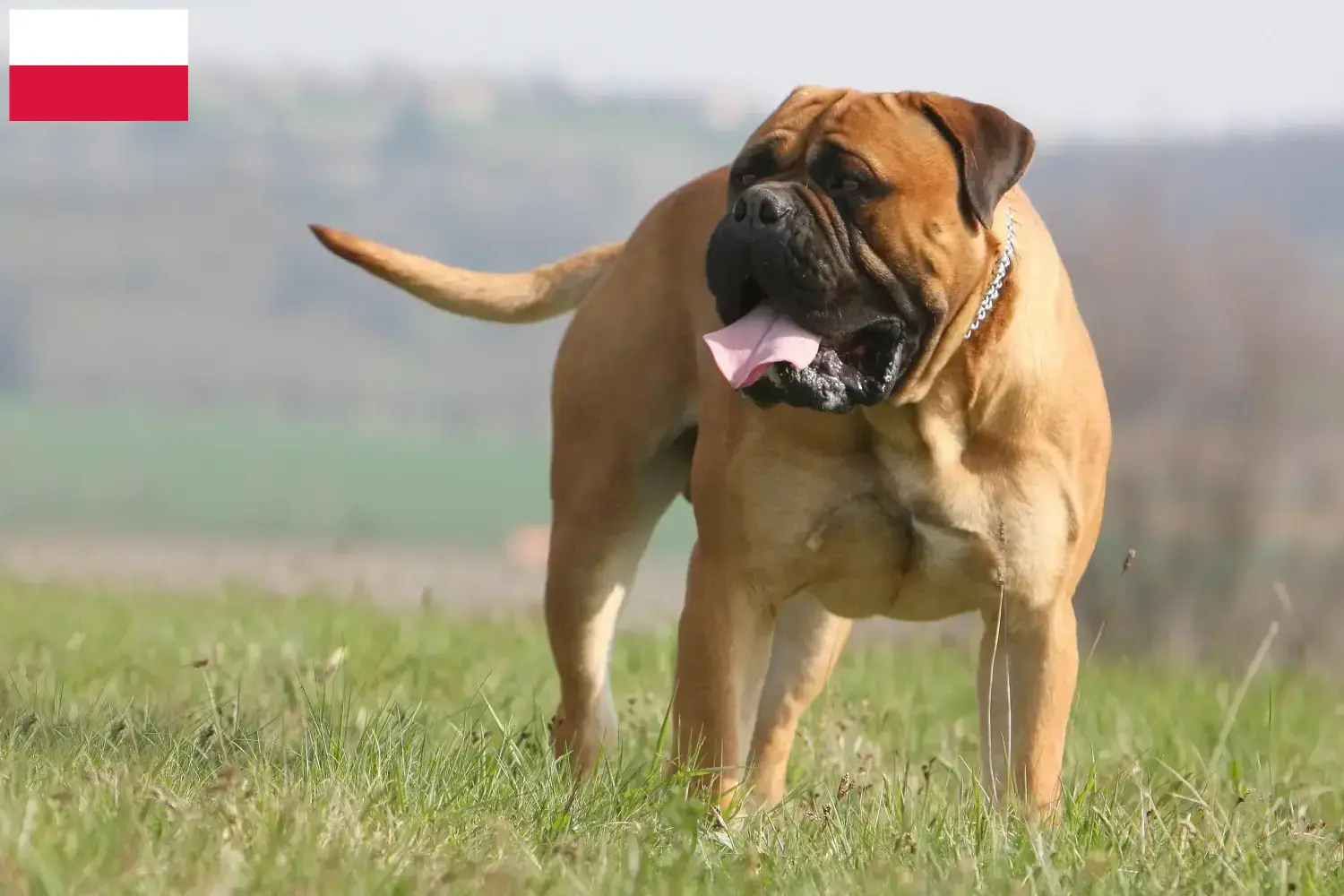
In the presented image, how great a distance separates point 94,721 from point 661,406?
67.9 inches

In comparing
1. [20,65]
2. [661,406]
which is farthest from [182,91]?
[661,406]

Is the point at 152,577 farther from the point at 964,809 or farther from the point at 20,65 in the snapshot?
the point at 964,809

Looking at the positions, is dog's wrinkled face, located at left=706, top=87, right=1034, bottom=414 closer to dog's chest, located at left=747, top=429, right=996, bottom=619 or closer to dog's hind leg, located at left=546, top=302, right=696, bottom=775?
dog's chest, located at left=747, top=429, right=996, bottom=619

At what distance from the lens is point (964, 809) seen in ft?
13.5

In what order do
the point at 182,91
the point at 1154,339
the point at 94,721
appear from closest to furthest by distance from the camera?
1. the point at 94,721
2. the point at 182,91
3. the point at 1154,339

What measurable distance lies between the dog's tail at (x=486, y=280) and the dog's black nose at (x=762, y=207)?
1.47 m

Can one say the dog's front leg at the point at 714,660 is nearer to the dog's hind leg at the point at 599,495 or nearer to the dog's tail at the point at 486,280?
the dog's hind leg at the point at 599,495

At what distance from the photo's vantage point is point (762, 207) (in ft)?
13.3

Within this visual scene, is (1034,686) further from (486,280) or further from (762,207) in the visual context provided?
(486,280)

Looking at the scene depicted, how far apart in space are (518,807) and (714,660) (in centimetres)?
68

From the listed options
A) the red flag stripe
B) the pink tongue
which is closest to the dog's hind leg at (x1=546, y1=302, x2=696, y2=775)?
the pink tongue

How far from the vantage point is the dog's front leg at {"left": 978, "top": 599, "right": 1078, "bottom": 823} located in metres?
4.48

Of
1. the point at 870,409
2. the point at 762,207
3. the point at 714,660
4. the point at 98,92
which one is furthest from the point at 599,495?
the point at 98,92

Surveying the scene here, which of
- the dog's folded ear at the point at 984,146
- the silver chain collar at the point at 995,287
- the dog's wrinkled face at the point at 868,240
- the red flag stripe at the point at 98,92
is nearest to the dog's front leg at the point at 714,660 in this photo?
the dog's wrinkled face at the point at 868,240
